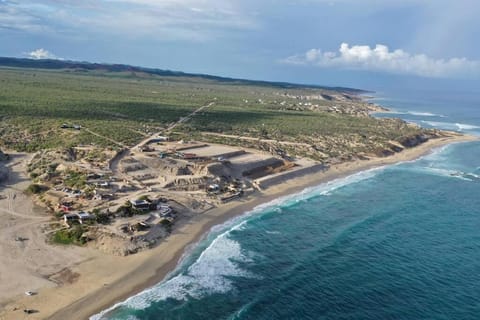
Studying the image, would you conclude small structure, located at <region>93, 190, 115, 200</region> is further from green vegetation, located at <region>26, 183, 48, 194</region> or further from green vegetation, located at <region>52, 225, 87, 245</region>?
green vegetation, located at <region>26, 183, 48, 194</region>

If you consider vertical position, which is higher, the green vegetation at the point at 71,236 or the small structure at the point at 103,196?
the small structure at the point at 103,196

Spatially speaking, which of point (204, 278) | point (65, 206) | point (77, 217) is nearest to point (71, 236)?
point (77, 217)

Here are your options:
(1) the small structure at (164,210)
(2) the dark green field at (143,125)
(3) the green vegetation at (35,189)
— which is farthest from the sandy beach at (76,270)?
(2) the dark green field at (143,125)

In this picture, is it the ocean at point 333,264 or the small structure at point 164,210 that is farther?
the small structure at point 164,210

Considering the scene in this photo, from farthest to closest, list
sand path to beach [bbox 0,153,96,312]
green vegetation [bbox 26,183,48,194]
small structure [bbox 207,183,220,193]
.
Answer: small structure [bbox 207,183,220,193]
green vegetation [bbox 26,183,48,194]
sand path to beach [bbox 0,153,96,312]

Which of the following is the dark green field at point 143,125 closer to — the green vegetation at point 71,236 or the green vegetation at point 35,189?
the green vegetation at point 35,189

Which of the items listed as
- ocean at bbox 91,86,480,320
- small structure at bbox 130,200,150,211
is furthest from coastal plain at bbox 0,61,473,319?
ocean at bbox 91,86,480,320
